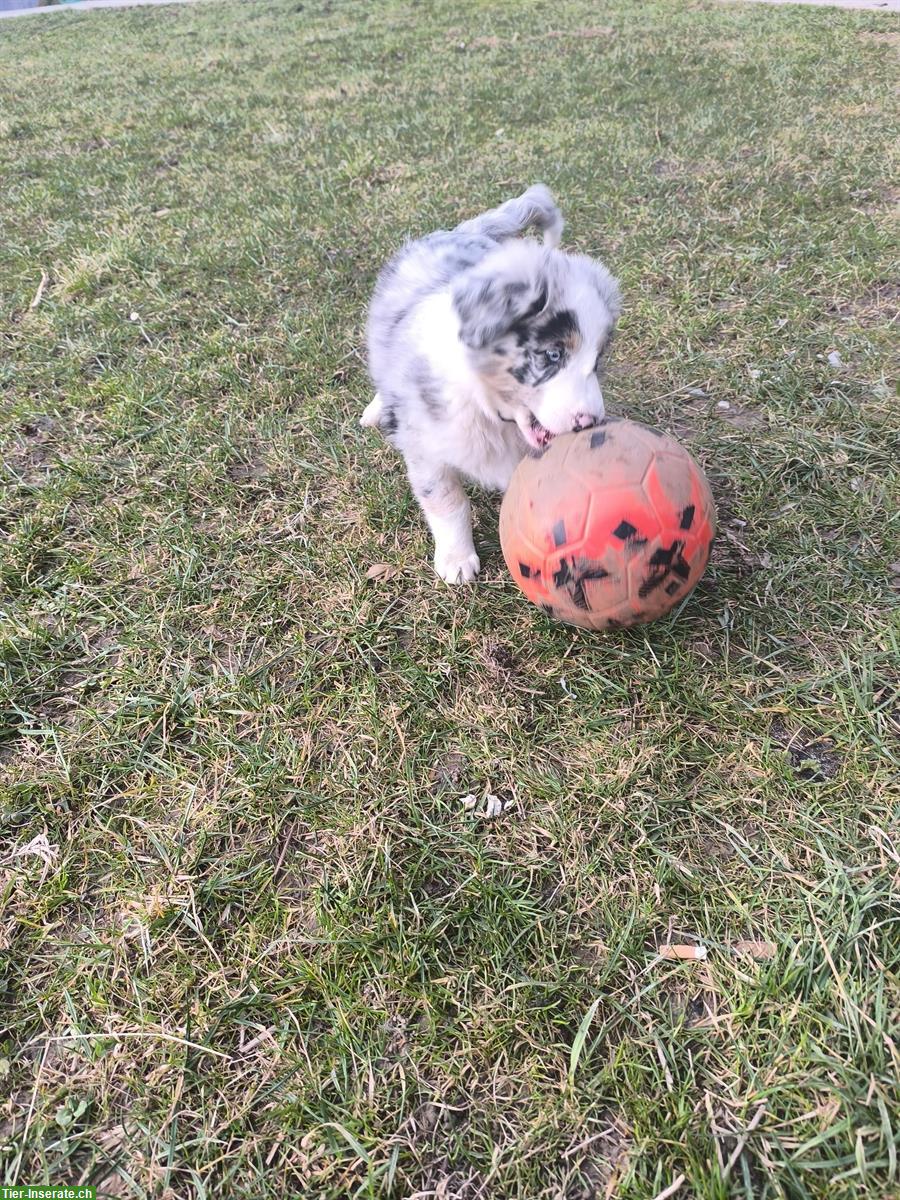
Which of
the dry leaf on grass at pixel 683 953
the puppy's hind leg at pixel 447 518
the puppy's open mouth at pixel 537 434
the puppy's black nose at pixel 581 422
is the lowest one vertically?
the dry leaf on grass at pixel 683 953

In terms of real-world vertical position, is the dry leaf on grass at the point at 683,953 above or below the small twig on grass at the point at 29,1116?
below

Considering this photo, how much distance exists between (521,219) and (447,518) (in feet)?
5.03

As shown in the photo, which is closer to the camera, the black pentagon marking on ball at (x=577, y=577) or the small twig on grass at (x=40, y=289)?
the black pentagon marking on ball at (x=577, y=577)

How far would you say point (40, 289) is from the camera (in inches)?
201

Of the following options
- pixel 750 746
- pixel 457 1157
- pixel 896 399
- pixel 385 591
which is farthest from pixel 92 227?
pixel 457 1157

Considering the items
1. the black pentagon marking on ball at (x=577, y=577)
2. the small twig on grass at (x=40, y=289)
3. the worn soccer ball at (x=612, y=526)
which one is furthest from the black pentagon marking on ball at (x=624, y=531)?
the small twig on grass at (x=40, y=289)

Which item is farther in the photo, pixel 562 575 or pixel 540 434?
pixel 540 434

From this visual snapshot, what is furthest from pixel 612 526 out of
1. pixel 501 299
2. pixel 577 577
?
pixel 501 299

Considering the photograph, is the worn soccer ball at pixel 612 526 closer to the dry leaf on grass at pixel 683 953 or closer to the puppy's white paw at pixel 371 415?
the dry leaf on grass at pixel 683 953

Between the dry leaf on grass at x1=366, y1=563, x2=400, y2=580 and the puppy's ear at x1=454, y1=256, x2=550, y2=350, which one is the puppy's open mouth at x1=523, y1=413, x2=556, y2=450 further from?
the dry leaf on grass at x1=366, y1=563, x2=400, y2=580

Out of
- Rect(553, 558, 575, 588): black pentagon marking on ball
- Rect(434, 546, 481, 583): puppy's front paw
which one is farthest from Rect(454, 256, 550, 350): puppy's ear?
Rect(434, 546, 481, 583): puppy's front paw

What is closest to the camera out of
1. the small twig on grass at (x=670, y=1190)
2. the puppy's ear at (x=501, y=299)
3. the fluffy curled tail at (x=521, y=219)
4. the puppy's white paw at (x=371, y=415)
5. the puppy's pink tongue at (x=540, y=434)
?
the small twig on grass at (x=670, y=1190)

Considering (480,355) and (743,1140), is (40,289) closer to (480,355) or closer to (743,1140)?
(480,355)

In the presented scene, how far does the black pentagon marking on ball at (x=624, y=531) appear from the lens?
212cm
